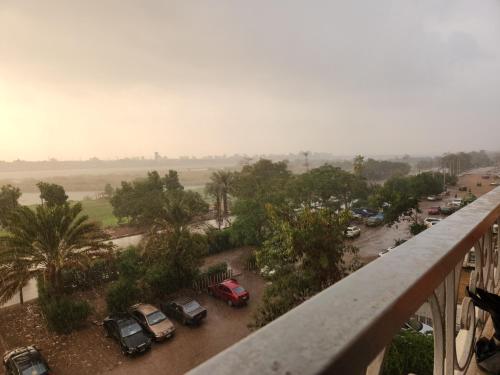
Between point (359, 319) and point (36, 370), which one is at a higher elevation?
point (359, 319)

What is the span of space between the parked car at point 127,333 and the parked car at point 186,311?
142cm

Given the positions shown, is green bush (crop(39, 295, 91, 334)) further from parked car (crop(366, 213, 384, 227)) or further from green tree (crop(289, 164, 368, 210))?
parked car (crop(366, 213, 384, 227))

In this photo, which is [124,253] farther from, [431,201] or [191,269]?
[431,201]

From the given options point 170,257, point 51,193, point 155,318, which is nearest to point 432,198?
point 170,257

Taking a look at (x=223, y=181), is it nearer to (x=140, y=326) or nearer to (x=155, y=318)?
(x=155, y=318)

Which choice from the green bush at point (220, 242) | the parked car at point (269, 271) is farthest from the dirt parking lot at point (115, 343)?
the green bush at point (220, 242)

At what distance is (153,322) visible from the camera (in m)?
10.6

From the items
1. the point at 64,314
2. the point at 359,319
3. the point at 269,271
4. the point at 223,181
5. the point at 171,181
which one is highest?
the point at 359,319

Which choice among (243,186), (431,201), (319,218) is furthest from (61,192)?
(431,201)

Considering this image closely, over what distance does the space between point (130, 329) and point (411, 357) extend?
26.4 feet

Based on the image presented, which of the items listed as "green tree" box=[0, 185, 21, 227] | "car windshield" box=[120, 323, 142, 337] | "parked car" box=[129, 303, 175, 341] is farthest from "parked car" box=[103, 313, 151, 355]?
"green tree" box=[0, 185, 21, 227]

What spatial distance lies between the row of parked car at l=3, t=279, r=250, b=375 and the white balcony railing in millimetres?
10488

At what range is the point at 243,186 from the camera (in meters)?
29.1

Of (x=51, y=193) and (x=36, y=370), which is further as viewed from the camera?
(x=51, y=193)
